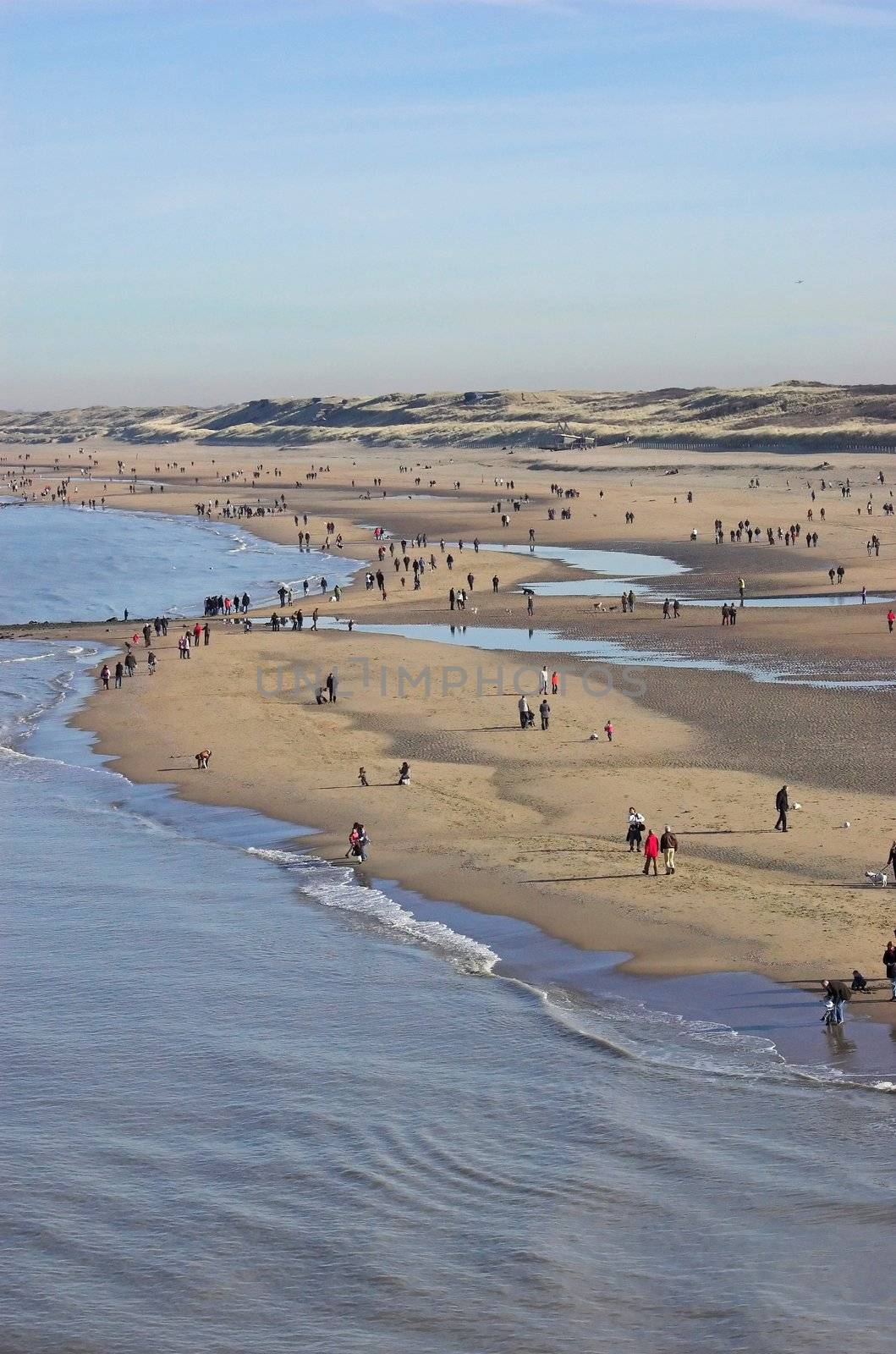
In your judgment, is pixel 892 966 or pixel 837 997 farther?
pixel 892 966

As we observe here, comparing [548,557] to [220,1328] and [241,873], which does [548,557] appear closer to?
[241,873]

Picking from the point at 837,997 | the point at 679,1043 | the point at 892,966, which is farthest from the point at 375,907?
the point at 892,966

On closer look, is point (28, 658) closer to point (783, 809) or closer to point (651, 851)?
point (783, 809)

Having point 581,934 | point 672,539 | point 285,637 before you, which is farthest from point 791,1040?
point 672,539

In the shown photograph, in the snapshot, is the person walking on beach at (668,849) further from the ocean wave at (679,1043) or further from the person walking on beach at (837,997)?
the person walking on beach at (837,997)

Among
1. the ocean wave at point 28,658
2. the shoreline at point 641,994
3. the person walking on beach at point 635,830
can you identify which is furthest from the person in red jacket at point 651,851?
the ocean wave at point 28,658

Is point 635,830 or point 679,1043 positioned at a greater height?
point 635,830

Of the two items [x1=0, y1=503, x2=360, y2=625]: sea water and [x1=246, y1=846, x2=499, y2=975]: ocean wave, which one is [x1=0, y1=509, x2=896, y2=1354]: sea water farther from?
[x1=0, y1=503, x2=360, y2=625]: sea water
